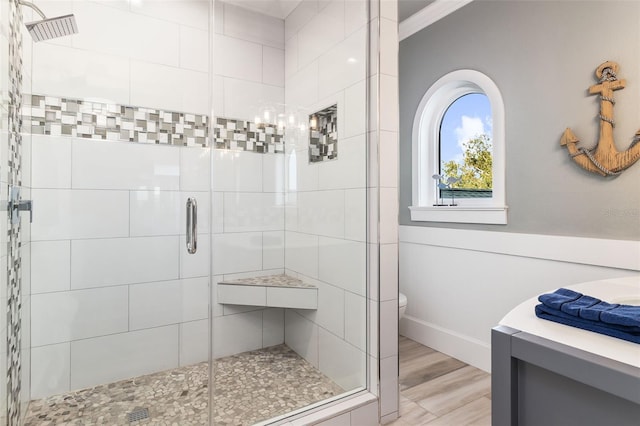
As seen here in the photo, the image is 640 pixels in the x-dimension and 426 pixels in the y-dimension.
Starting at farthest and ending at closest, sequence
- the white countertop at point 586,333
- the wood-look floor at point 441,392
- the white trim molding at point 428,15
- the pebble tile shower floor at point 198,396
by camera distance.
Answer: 1. the white trim molding at point 428,15
2. the wood-look floor at point 441,392
3. the pebble tile shower floor at point 198,396
4. the white countertop at point 586,333

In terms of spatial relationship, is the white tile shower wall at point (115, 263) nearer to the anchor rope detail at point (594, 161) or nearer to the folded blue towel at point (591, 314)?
→ the folded blue towel at point (591, 314)

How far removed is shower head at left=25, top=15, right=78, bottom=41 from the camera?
5.04ft

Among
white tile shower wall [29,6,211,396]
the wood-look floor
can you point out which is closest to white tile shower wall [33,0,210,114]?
white tile shower wall [29,6,211,396]

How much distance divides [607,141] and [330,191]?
132 cm

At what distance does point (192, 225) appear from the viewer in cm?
185

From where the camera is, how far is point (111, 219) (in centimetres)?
173

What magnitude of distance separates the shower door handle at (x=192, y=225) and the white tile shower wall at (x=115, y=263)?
0.03 meters

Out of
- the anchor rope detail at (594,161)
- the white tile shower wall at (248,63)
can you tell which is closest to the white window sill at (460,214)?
the anchor rope detail at (594,161)

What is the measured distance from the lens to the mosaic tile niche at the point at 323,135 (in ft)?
6.34

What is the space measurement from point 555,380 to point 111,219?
5.93 feet

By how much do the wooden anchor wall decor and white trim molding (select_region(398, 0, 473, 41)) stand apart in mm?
1018

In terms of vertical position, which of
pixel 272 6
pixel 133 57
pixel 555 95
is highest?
pixel 272 6

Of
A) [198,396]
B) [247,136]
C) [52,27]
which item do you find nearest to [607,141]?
[247,136]

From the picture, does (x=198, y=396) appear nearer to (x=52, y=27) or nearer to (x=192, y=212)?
(x=192, y=212)
